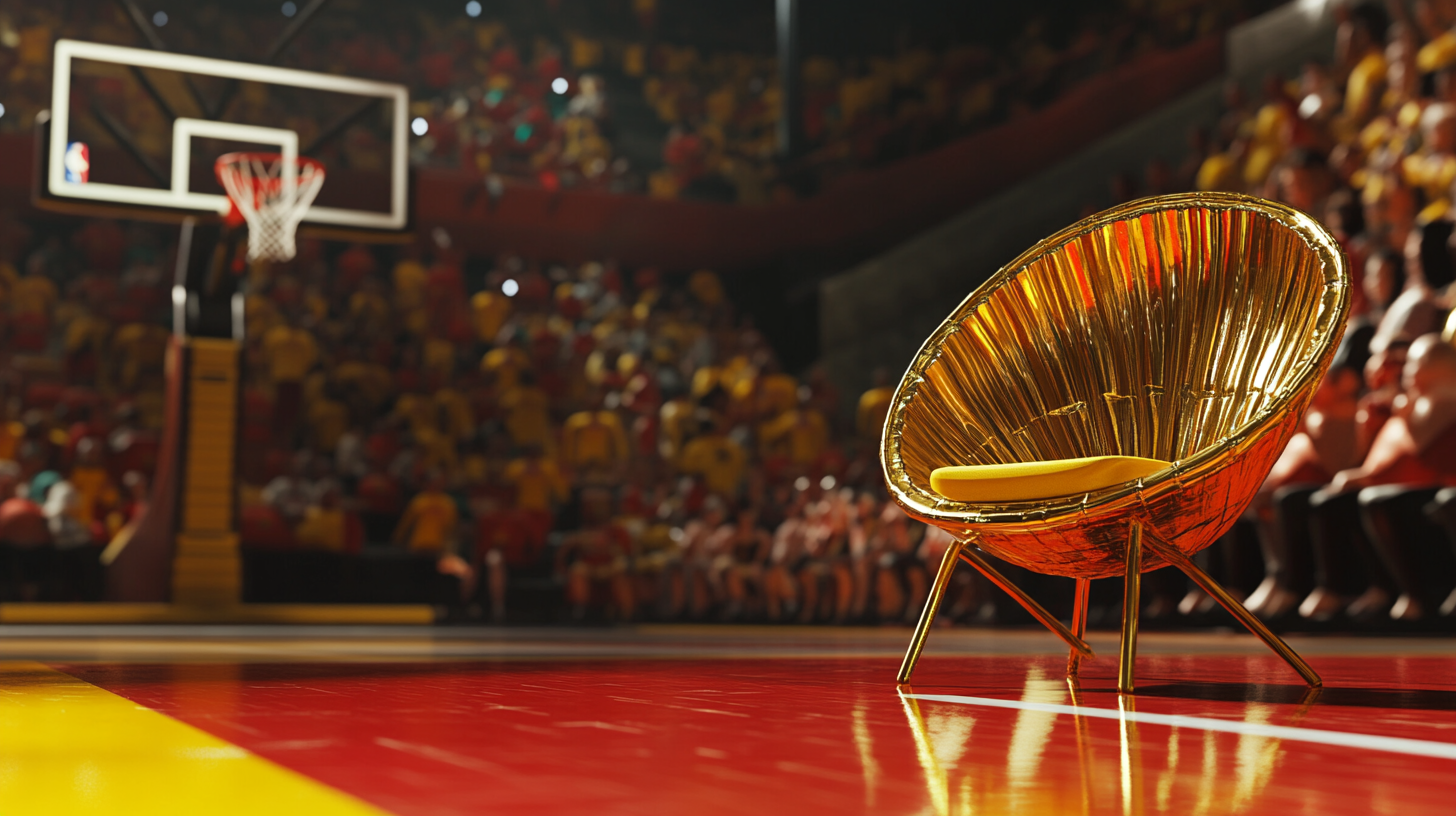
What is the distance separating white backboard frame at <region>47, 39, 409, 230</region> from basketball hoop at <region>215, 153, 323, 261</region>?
8 centimetres

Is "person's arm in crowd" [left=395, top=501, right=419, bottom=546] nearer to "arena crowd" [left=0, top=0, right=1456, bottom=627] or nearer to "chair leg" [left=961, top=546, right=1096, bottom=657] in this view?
"arena crowd" [left=0, top=0, right=1456, bottom=627]

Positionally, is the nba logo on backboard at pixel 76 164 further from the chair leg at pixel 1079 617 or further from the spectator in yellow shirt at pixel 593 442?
the chair leg at pixel 1079 617

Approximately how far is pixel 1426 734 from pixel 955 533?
786 mm

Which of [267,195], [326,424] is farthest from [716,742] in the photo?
[326,424]

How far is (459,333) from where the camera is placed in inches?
441

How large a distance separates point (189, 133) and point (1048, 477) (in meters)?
6.31

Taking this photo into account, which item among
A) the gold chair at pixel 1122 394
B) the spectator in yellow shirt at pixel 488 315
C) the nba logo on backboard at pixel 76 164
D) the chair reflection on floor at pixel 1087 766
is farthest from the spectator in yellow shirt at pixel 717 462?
the chair reflection on floor at pixel 1087 766

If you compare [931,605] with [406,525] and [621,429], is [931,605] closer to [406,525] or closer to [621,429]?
[406,525]

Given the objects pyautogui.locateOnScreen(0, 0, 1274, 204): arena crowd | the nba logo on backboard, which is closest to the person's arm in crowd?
the nba logo on backboard

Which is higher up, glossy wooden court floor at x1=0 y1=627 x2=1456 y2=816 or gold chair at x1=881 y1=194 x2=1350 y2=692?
gold chair at x1=881 y1=194 x2=1350 y2=692

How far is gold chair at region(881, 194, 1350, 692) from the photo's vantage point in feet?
6.26

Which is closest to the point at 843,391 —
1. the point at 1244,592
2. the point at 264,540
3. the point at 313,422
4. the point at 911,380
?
the point at 313,422

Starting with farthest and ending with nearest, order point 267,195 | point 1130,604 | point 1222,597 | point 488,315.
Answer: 1. point 488,315
2. point 267,195
3. point 1222,597
4. point 1130,604

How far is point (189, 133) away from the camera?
23.4 ft
